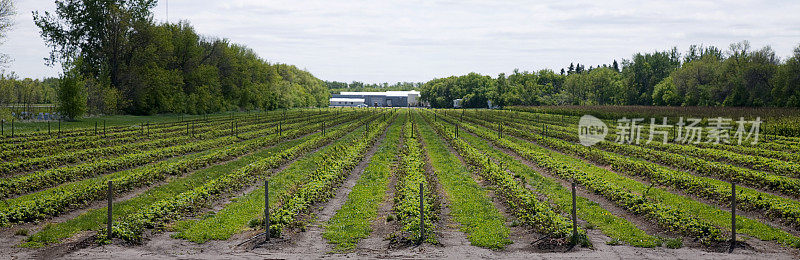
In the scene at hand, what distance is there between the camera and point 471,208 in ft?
50.0

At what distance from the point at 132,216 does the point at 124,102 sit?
58.4m

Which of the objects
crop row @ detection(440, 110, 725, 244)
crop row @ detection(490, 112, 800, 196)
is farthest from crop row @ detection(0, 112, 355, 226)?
crop row @ detection(490, 112, 800, 196)

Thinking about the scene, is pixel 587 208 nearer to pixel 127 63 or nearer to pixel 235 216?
pixel 235 216

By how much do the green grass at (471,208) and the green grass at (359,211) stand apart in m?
2.09

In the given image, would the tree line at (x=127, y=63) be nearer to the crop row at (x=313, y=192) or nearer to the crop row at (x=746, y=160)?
the crop row at (x=313, y=192)

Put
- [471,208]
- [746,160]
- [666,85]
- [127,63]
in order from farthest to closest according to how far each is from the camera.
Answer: [666,85] < [127,63] < [746,160] < [471,208]

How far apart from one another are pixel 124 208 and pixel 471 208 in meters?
9.28

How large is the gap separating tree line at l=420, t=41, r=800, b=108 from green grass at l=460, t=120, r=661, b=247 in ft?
216

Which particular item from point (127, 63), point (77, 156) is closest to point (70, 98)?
point (127, 63)

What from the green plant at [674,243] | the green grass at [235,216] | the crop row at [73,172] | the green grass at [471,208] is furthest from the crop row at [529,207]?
the crop row at [73,172]

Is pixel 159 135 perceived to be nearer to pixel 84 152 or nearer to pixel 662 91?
pixel 84 152

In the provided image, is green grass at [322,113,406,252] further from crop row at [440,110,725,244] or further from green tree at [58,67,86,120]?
green tree at [58,67,86,120]

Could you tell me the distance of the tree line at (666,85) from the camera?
7948cm

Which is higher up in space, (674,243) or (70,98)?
(70,98)
